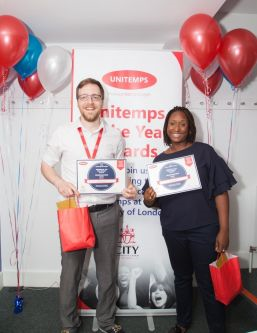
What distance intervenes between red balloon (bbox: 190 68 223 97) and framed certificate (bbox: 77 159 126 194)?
1081 mm

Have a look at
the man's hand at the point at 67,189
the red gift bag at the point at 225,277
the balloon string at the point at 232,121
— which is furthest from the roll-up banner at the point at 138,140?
the balloon string at the point at 232,121

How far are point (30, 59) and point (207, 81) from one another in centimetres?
140

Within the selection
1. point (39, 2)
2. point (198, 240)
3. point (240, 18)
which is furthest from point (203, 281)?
point (240, 18)

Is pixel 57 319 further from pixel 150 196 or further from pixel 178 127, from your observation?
pixel 178 127

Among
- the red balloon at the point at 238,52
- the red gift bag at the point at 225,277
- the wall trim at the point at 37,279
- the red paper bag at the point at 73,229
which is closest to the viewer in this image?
the red gift bag at the point at 225,277

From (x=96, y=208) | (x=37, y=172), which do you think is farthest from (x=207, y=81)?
(x=37, y=172)

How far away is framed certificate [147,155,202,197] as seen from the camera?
1666mm

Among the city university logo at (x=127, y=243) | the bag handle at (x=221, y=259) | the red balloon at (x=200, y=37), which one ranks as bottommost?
the city university logo at (x=127, y=243)

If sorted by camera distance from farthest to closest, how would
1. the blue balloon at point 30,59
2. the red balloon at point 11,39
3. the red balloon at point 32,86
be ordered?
the red balloon at point 32,86 < the blue balloon at point 30,59 < the red balloon at point 11,39

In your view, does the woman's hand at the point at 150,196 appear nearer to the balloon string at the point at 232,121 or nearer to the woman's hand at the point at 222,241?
the woman's hand at the point at 222,241

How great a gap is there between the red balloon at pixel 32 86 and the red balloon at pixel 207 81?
4.23ft

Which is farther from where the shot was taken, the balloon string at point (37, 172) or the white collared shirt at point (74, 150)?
the balloon string at point (37, 172)

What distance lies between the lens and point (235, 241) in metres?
2.79

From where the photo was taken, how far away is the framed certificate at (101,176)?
1.73m
